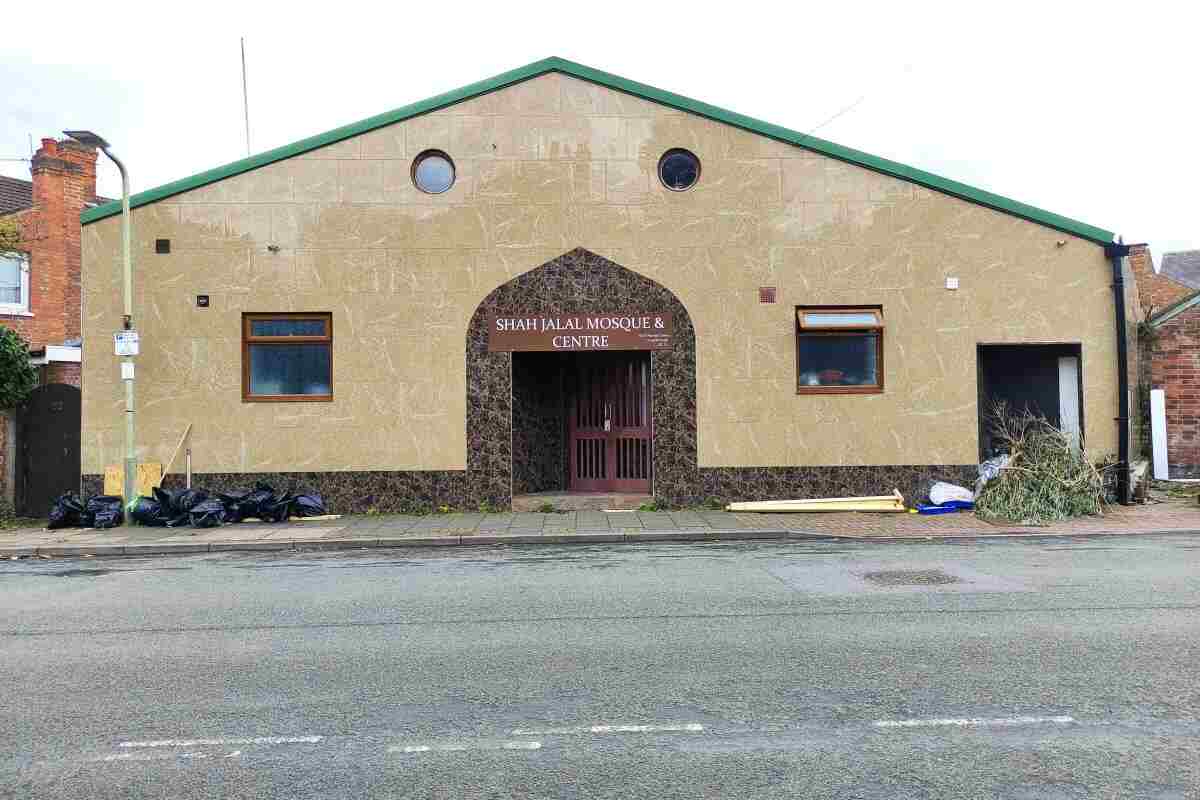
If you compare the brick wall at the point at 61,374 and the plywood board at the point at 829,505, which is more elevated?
the brick wall at the point at 61,374

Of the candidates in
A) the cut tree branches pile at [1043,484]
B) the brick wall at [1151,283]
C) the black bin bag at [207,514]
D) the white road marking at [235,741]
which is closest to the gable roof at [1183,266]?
the brick wall at [1151,283]

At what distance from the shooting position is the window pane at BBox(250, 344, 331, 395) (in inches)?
604

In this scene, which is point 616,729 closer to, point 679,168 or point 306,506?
point 306,506

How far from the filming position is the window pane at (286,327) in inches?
603

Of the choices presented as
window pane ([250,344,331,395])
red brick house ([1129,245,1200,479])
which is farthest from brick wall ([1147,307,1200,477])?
window pane ([250,344,331,395])

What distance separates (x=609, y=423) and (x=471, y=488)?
105 inches

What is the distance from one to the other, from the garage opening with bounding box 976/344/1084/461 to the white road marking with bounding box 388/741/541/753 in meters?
12.6

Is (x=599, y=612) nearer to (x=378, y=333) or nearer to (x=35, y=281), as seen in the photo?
(x=378, y=333)

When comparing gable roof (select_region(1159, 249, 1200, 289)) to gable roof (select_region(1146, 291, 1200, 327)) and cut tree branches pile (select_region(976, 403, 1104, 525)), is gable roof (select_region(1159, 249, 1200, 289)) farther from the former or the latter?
cut tree branches pile (select_region(976, 403, 1104, 525))

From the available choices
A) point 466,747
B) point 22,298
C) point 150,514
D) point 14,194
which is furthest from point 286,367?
point 14,194

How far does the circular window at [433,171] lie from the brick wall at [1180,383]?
12.0m

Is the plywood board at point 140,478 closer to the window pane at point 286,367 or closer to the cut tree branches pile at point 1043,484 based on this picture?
the window pane at point 286,367

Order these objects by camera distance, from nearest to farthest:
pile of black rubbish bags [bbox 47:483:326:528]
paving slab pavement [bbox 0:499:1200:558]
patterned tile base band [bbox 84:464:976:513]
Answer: paving slab pavement [bbox 0:499:1200:558]
pile of black rubbish bags [bbox 47:483:326:528]
patterned tile base band [bbox 84:464:976:513]

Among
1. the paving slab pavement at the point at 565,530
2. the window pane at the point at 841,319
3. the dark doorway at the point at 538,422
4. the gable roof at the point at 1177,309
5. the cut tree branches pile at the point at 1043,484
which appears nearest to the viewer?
the paving slab pavement at the point at 565,530
